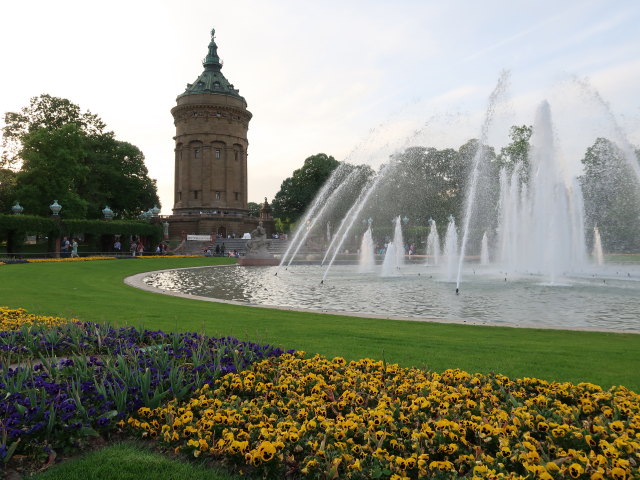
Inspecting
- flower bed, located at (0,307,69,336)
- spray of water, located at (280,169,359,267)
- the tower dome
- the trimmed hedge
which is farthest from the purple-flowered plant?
the tower dome

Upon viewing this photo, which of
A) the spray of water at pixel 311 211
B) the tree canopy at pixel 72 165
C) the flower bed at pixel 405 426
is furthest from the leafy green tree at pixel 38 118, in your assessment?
the flower bed at pixel 405 426

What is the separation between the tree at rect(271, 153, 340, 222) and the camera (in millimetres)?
90312

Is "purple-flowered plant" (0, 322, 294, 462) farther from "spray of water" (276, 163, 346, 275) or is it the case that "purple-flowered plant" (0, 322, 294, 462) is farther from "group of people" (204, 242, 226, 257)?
"group of people" (204, 242, 226, 257)

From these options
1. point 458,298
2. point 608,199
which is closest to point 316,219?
point 458,298

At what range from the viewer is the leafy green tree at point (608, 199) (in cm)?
5200

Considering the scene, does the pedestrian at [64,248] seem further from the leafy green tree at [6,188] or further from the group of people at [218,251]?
the group of people at [218,251]

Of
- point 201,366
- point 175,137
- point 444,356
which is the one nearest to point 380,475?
point 201,366

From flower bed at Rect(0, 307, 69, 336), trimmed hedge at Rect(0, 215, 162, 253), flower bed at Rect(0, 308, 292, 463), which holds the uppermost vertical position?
trimmed hedge at Rect(0, 215, 162, 253)

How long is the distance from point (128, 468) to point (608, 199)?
6088 centimetres

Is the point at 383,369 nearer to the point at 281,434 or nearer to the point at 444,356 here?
the point at 444,356

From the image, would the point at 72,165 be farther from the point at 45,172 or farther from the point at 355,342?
the point at 355,342

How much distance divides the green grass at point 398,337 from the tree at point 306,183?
76.1 metres

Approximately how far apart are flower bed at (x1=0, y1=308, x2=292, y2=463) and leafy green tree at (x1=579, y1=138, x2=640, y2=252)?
2188 inches

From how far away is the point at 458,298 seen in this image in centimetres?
1666
